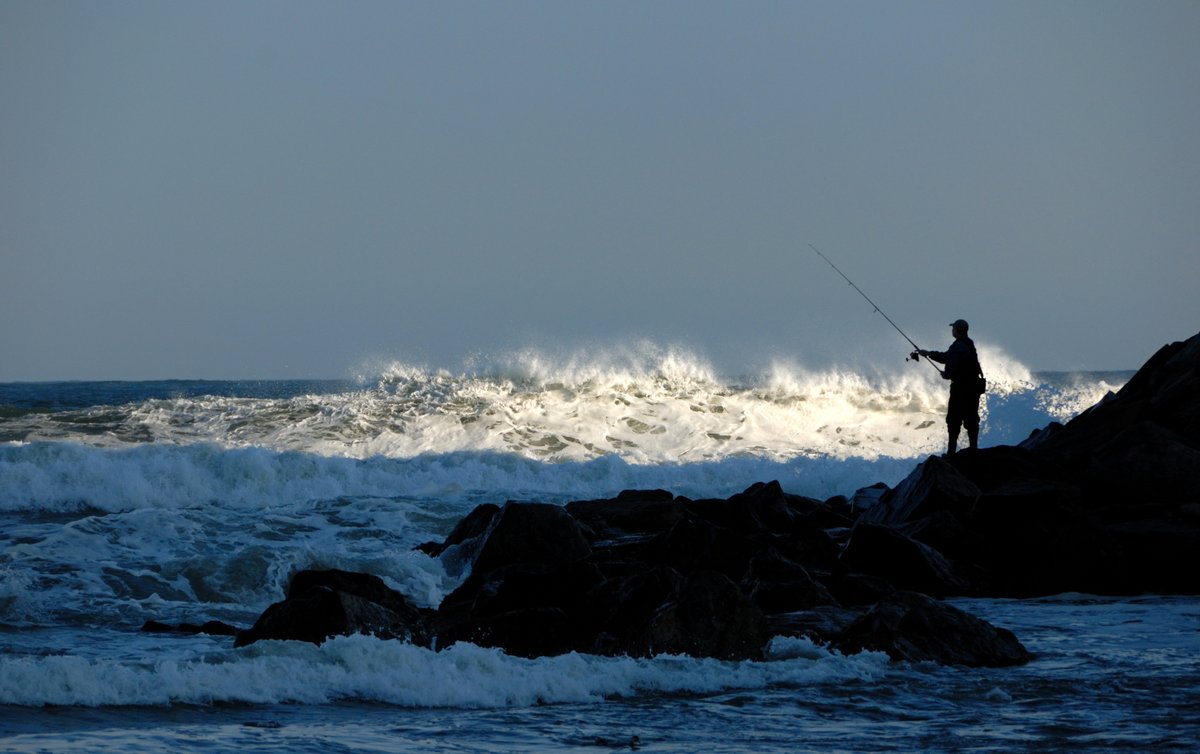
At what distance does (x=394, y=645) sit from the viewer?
7.36 m

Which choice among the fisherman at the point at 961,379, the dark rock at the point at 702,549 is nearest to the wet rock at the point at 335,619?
the dark rock at the point at 702,549

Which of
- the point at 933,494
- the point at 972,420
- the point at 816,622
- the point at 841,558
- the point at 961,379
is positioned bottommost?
the point at 816,622

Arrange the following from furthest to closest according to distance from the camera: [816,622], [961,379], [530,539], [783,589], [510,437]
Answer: [510,437] → [961,379] → [530,539] → [783,589] → [816,622]

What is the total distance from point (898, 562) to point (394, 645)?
4.96 meters

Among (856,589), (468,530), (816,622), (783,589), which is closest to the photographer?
(816,622)

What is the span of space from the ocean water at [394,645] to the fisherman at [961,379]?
4.02 metres

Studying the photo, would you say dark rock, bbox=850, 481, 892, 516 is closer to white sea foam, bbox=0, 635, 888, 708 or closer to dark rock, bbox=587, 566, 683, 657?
dark rock, bbox=587, 566, 683, 657

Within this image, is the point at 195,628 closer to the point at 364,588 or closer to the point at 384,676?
the point at 364,588

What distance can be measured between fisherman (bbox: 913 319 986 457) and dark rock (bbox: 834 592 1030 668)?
239 inches

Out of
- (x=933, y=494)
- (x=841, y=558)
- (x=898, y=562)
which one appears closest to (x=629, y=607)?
(x=841, y=558)

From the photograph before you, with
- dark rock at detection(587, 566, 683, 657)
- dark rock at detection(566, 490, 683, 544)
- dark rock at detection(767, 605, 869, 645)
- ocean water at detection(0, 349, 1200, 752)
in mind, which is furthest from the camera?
dark rock at detection(566, 490, 683, 544)

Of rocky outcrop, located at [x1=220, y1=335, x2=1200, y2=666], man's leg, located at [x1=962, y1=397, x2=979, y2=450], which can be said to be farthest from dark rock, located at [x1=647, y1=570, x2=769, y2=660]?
man's leg, located at [x1=962, y1=397, x2=979, y2=450]

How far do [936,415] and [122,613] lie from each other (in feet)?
74.9

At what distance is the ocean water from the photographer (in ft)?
19.8
